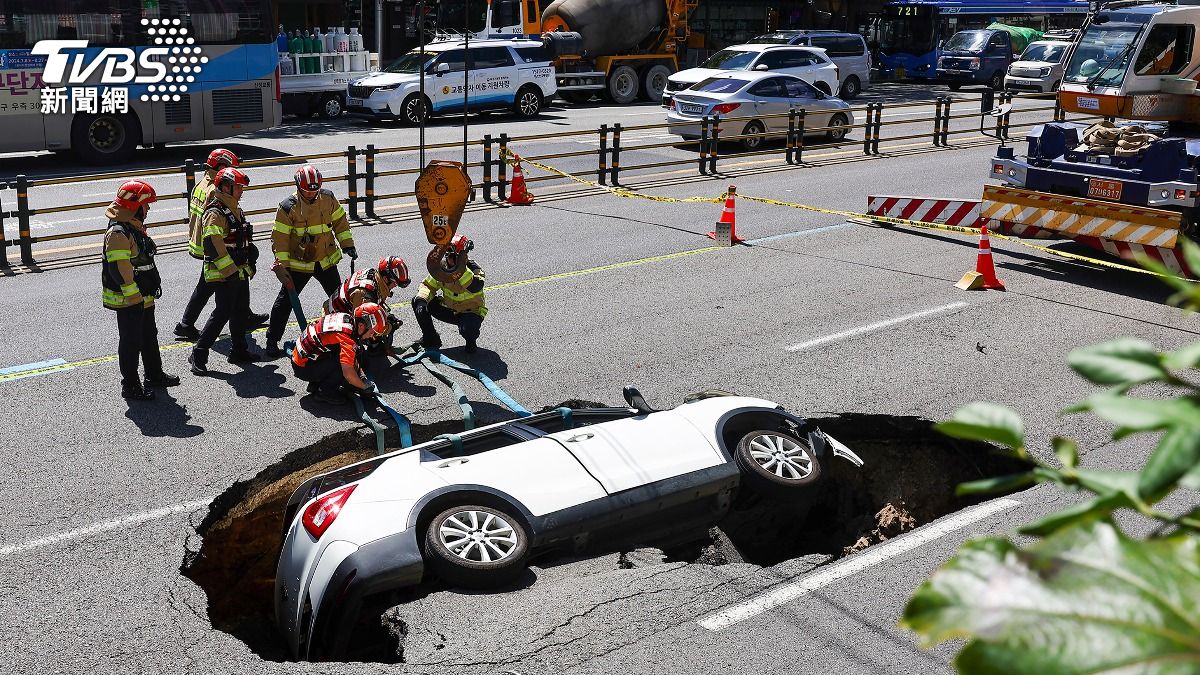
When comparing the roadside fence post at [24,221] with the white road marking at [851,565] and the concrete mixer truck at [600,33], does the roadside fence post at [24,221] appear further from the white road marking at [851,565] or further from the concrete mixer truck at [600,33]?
the concrete mixer truck at [600,33]

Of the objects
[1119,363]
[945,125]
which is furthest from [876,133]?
[1119,363]

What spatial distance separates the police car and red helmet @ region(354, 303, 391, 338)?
61.2 feet

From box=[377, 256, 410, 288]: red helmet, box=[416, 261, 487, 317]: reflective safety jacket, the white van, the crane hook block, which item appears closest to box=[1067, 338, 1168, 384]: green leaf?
box=[377, 256, 410, 288]: red helmet

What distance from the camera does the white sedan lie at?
225 inches

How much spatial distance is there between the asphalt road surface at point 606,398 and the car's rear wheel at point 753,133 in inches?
203

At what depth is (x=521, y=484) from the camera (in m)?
6.36

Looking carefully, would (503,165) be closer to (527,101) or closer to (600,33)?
(527,101)

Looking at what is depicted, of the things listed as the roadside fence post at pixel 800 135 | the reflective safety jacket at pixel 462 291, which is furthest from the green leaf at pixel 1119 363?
the roadside fence post at pixel 800 135

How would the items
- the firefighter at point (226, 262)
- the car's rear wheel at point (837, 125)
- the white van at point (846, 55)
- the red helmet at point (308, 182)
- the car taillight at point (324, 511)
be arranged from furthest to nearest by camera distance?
the white van at point (846, 55) < the car's rear wheel at point (837, 125) < the red helmet at point (308, 182) < the firefighter at point (226, 262) < the car taillight at point (324, 511)

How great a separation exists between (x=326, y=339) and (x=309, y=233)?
193 centimetres

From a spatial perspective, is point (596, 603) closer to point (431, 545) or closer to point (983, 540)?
point (431, 545)

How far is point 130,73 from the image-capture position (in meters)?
22.2

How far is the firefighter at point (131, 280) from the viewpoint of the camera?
8.99 m

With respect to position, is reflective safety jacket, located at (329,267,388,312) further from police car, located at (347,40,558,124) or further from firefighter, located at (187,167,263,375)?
Answer: police car, located at (347,40,558,124)
